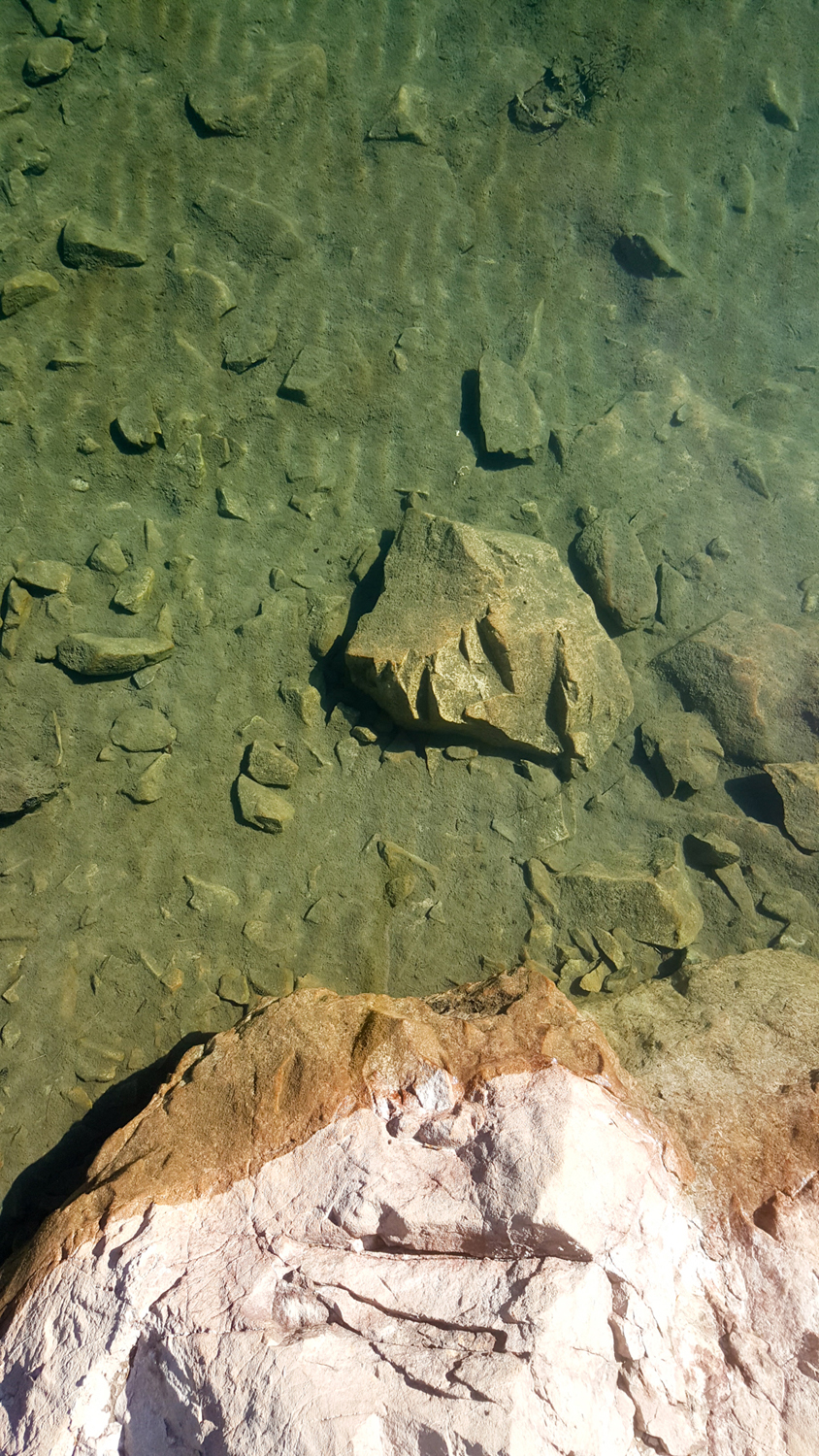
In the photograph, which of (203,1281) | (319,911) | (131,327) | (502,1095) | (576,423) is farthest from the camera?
(576,423)

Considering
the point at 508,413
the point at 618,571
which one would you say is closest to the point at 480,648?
the point at 618,571

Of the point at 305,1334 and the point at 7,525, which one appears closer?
the point at 305,1334

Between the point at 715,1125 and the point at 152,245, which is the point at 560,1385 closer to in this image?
the point at 715,1125

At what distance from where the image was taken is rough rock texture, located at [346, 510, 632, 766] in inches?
103

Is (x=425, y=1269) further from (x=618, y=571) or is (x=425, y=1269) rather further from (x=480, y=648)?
(x=618, y=571)

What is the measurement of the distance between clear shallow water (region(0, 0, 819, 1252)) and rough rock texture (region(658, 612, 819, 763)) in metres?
0.10

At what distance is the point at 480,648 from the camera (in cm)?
266

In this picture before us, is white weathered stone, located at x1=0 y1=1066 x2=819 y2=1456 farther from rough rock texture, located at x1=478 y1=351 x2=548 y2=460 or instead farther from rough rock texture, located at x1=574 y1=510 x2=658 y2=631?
rough rock texture, located at x1=478 y1=351 x2=548 y2=460

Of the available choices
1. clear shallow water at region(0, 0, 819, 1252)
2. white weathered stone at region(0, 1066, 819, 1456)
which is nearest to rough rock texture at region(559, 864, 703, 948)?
clear shallow water at region(0, 0, 819, 1252)

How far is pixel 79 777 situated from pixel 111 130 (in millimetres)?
2306

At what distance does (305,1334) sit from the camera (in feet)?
5.37

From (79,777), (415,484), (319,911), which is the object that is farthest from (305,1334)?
(415,484)

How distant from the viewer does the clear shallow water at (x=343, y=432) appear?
8.73 feet

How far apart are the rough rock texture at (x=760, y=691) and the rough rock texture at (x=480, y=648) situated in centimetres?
39
